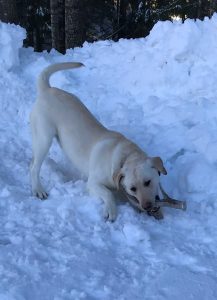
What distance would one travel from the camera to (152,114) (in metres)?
6.62

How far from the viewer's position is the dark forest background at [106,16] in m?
13.2

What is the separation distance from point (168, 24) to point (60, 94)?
252 cm

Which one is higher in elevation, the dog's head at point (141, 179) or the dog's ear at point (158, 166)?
the dog's ear at point (158, 166)

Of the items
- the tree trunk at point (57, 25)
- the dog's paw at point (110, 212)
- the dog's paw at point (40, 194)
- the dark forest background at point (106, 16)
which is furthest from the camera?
the dark forest background at point (106, 16)

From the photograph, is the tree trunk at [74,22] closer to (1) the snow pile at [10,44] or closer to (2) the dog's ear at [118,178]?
(1) the snow pile at [10,44]

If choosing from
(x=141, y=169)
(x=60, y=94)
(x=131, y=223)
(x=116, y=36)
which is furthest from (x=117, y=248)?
(x=116, y=36)

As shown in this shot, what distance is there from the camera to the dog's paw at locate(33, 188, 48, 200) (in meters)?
5.13

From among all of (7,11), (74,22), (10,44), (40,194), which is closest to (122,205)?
(40,194)

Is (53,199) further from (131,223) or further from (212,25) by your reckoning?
(212,25)

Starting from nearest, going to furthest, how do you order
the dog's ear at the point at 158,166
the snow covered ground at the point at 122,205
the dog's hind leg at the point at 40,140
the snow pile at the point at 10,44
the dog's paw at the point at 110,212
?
the snow covered ground at the point at 122,205
the dog's paw at the point at 110,212
the dog's ear at the point at 158,166
the dog's hind leg at the point at 40,140
the snow pile at the point at 10,44

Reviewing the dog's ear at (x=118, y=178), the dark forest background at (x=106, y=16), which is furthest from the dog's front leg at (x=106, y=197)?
the dark forest background at (x=106, y=16)

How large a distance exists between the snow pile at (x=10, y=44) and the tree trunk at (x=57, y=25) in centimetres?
376

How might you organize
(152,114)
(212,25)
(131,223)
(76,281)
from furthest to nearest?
(212,25) < (152,114) < (131,223) < (76,281)

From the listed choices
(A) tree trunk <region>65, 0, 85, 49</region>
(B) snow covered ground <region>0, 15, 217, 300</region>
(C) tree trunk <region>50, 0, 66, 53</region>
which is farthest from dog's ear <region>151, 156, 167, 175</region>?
(C) tree trunk <region>50, 0, 66, 53</region>
